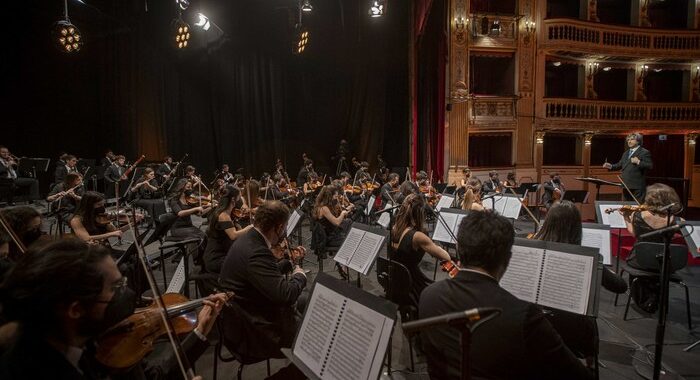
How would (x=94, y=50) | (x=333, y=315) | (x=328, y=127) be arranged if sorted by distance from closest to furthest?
(x=333, y=315) → (x=94, y=50) → (x=328, y=127)

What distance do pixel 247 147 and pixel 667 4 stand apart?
1917cm

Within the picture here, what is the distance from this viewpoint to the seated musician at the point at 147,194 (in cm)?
910

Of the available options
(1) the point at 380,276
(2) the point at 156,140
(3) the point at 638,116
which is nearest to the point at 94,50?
(2) the point at 156,140

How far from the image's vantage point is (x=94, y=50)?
1418 cm

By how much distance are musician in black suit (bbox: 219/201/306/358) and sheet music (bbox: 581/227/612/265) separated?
3.06 metres

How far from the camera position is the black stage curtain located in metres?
13.6

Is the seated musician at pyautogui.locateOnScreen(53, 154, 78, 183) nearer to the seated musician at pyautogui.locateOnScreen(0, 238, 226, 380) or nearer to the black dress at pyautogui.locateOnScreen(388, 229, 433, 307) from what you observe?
the black dress at pyautogui.locateOnScreen(388, 229, 433, 307)

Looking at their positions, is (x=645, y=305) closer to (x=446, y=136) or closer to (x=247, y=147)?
(x=446, y=136)

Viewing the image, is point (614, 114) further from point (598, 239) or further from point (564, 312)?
point (564, 312)

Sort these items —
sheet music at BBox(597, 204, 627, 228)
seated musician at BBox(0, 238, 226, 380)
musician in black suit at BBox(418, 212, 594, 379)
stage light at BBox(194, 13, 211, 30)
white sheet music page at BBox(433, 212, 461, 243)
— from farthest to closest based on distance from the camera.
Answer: stage light at BBox(194, 13, 211, 30) < white sheet music page at BBox(433, 212, 461, 243) < sheet music at BBox(597, 204, 627, 228) < musician in black suit at BBox(418, 212, 594, 379) < seated musician at BBox(0, 238, 226, 380)

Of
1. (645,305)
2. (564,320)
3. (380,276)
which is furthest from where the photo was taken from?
(645,305)

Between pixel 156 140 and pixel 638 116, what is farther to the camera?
pixel 638 116

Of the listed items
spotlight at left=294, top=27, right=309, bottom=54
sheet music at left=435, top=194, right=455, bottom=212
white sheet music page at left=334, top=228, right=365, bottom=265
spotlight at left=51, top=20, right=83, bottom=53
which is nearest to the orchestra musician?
sheet music at left=435, top=194, right=455, bottom=212

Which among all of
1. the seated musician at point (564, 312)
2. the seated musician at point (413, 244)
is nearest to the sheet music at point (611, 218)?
the seated musician at point (564, 312)
